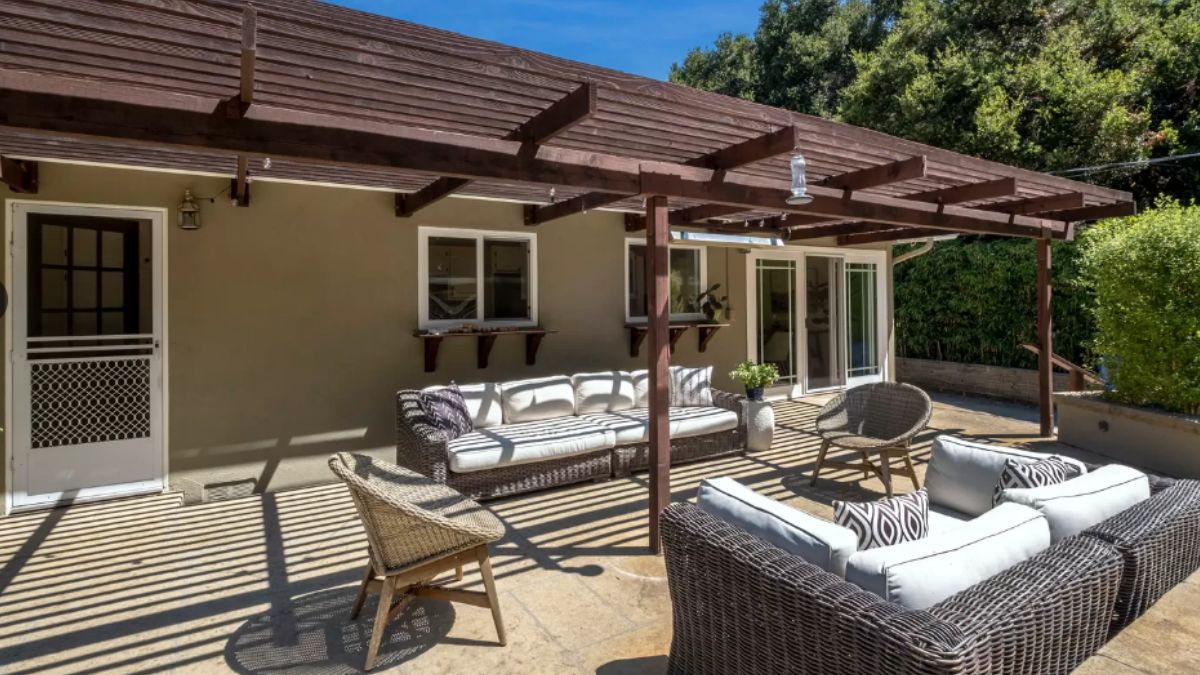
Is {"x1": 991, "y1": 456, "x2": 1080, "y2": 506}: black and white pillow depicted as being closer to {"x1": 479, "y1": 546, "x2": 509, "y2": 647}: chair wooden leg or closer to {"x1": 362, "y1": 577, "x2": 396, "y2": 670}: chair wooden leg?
{"x1": 479, "y1": 546, "x2": 509, "y2": 647}: chair wooden leg

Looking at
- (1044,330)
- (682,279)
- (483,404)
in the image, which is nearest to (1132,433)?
(1044,330)

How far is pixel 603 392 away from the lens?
228 inches

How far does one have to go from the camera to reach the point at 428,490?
123 inches

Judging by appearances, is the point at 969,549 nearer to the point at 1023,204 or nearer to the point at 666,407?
the point at 666,407

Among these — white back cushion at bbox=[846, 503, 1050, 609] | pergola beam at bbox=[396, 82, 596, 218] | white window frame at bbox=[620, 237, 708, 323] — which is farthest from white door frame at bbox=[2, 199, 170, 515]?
white back cushion at bbox=[846, 503, 1050, 609]

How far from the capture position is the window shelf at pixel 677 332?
6.62 meters

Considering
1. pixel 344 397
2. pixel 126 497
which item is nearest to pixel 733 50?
pixel 344 397

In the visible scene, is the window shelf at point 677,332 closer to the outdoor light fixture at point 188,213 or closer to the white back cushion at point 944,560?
the outdoor light fixture at point 188,213

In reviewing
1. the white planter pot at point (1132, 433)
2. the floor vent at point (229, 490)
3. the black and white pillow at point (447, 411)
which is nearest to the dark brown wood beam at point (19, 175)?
the floor vent at point (229, 490)

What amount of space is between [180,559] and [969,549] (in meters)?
4.02

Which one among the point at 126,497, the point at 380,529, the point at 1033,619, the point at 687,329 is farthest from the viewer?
the point at 687,329

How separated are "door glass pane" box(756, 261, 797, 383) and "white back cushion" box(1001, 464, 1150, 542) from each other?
5.60 meters

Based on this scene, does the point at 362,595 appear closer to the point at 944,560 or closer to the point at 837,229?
the point at 944,560

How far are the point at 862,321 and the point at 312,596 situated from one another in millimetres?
8198
